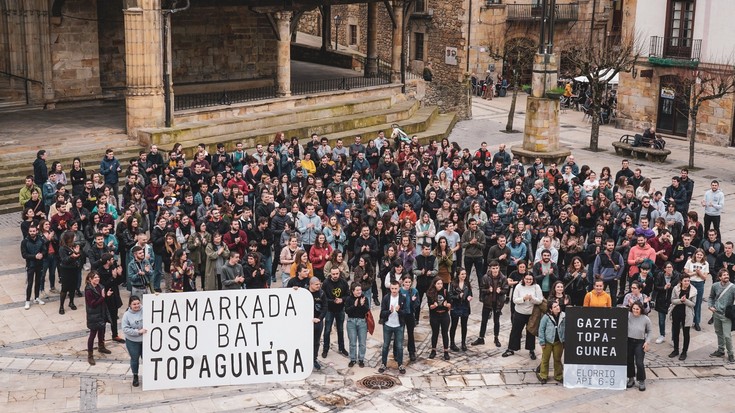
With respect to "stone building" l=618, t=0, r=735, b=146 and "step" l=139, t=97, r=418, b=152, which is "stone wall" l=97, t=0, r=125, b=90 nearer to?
"step" l=139, t=97, r=418, b=152

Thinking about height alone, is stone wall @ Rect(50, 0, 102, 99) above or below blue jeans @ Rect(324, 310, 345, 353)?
above

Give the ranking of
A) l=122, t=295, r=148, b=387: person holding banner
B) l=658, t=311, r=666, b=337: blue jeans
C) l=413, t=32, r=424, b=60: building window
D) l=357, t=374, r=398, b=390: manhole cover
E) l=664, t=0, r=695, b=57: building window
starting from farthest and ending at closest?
1. l=413, t=32, r=424, b=60: building window
2. l=664, t=0, r=695, b=57: building window
3. l=658, t=311, r=666, b=337: blue jeans
4. l=357, t=374, r=398, b=390: manhole cover
5. l=122, t=295, r=148, b=387: person holding banner

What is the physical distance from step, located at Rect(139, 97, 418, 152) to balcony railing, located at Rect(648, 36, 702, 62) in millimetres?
10377

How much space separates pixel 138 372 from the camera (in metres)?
14.8

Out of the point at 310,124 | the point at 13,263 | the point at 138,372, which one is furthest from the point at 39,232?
the point at 310,124

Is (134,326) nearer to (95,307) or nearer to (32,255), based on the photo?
(95,307)

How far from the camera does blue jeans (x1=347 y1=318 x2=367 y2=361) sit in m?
15.1

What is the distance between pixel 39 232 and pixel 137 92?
11.4 m

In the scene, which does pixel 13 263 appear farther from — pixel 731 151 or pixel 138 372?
pixel 731 151

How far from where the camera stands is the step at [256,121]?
28328 mm

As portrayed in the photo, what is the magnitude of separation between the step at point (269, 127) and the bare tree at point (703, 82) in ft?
33.4

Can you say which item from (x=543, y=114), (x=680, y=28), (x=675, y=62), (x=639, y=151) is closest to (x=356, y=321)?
(x=543, y=114)

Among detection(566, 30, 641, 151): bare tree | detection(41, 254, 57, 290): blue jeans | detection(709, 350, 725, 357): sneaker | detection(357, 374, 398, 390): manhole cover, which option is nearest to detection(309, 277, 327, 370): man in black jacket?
detection(357, 374, 398, 390): manhole cover

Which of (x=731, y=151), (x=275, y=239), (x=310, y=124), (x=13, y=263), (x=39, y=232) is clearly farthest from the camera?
(x=731, y=151)
